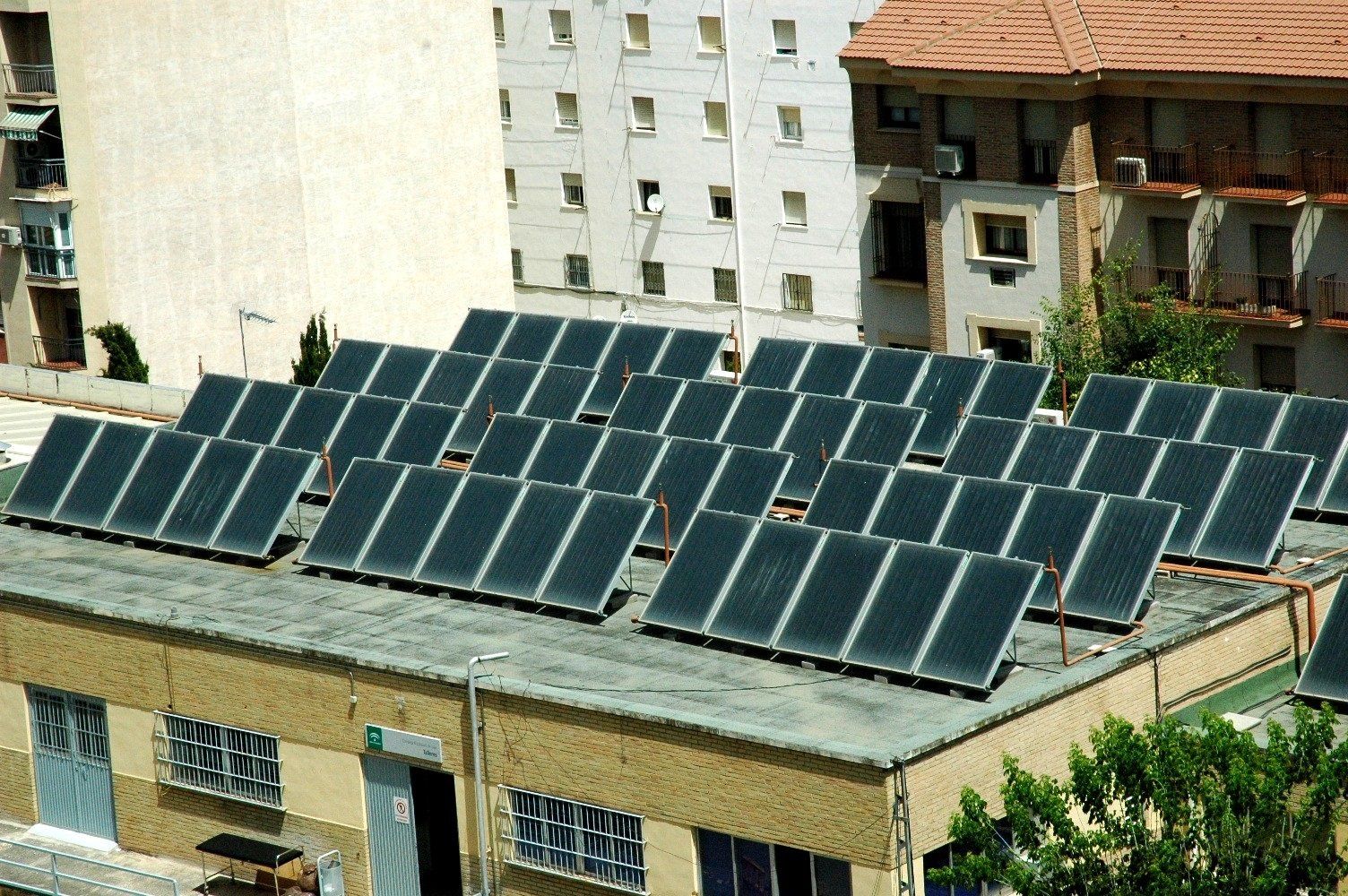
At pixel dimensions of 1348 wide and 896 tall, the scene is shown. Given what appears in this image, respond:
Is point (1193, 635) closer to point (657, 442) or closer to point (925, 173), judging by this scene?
point (657, 442)

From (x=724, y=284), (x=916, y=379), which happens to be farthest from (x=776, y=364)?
(x=724, y=284)

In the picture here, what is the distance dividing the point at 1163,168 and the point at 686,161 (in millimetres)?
26821

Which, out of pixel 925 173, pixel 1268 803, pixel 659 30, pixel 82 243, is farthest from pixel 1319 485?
pixel 659 30

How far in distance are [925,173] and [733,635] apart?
37.0 meters

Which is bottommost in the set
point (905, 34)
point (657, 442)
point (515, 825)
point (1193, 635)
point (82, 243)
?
point (515, 825)

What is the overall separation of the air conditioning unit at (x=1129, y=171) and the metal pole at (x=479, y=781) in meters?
36.1

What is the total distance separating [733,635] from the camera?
31.1m

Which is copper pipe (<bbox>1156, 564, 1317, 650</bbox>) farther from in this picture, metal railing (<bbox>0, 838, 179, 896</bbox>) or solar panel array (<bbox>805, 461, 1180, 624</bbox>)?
metal railing (<bbox>0, 838, 179, 896</bbox>)

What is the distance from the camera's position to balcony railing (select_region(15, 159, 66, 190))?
233 ft

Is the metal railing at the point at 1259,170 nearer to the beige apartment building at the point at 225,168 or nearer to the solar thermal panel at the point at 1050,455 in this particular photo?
the beige apartment building at the point at 225,168

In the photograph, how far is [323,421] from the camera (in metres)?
39.8

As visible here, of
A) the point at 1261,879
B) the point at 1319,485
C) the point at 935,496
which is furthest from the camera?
the point at 1319,485

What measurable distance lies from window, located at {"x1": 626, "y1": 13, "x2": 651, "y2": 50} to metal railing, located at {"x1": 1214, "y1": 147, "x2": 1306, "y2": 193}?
28948 mm

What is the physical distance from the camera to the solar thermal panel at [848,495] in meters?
33.3
